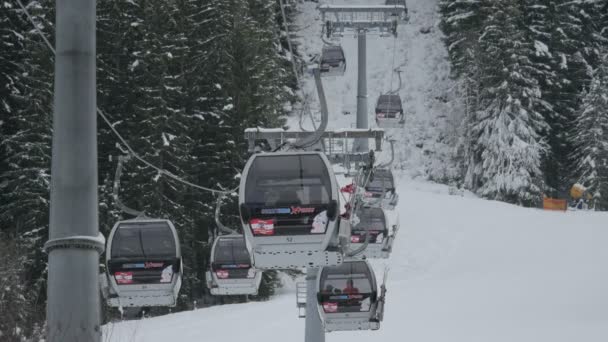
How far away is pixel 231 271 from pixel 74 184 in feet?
51.5

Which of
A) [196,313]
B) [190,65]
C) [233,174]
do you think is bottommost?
[196,313]

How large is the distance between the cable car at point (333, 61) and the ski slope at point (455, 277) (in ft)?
26.7

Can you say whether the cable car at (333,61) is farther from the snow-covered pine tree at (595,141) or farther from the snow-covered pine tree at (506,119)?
the snow-covered pine tree at (595,141)

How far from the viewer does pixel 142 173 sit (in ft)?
111

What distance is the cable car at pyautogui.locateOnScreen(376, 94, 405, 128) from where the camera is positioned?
3578cm

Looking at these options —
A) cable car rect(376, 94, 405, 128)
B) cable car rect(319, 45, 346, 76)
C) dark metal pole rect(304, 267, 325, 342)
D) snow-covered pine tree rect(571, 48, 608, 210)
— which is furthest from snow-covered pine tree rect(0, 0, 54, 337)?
snow-covered pine tree rect(571, 48, 608, 210)

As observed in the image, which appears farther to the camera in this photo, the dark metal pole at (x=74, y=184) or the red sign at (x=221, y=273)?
the red sign at (x=221, y=273)

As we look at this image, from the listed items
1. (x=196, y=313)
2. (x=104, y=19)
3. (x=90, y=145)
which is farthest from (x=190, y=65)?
(x=90, y=145)

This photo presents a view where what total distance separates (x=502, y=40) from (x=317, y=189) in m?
47.7

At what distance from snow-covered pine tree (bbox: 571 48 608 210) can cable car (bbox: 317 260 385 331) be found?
38.3 meters

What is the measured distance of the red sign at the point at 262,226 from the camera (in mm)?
11188

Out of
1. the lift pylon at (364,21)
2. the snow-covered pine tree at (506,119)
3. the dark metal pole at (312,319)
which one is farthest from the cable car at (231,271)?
the snow-covered pine tree at (506,119)

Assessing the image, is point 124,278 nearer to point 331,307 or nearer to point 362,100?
point 331,307

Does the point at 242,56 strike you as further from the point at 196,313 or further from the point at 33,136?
the point at 196,313
